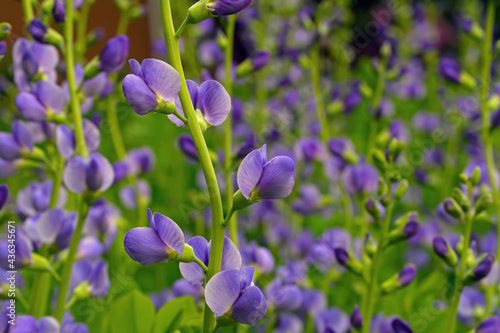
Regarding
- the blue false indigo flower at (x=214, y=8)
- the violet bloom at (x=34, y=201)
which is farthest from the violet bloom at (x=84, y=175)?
the blue false indigo flower at (x=214, y=8)

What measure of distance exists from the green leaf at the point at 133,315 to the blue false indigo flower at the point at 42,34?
0.30 meters

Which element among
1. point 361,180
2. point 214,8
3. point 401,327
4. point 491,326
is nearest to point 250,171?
point 214,8

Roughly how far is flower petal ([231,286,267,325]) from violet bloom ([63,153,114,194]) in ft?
0.86

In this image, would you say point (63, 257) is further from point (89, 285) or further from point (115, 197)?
point (115, 197)

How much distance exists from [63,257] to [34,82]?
22cm

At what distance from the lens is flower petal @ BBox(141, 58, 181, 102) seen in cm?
39

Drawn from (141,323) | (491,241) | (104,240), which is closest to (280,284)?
(141,323)

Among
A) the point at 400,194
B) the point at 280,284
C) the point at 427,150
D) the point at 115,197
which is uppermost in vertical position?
the point at 400,194

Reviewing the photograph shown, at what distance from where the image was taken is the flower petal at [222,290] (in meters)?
0.39

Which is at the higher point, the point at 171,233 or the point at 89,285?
the point at 171,233

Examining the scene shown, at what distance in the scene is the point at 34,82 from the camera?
2.20 feet

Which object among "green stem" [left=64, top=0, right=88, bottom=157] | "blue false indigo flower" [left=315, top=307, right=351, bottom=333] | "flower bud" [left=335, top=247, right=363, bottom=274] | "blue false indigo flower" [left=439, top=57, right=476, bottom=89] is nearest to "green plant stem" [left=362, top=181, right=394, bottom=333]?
"flower bud" [left=335, top=247, right=363, bottom=274]

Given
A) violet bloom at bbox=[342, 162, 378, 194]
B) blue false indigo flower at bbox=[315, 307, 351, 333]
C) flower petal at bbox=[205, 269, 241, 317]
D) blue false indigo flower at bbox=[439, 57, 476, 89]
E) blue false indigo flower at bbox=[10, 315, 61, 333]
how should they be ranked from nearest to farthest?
1. flower petal at bbox=[205, 269, 241, 317]
2. blue false indigo flower at bbox=[10, 315, 61, 333]
3. blue false indigo flower at bbox=[315, 307, 351, 333]
4. violet bloom at bbox=[342, 162, 378, 194]
5. blue false indigo flower at bbox=[439, 57, 476, 89]

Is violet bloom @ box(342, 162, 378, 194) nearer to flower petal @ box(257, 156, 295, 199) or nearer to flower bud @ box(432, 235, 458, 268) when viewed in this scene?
flower bud @ box(432, 235, 458, 268)
